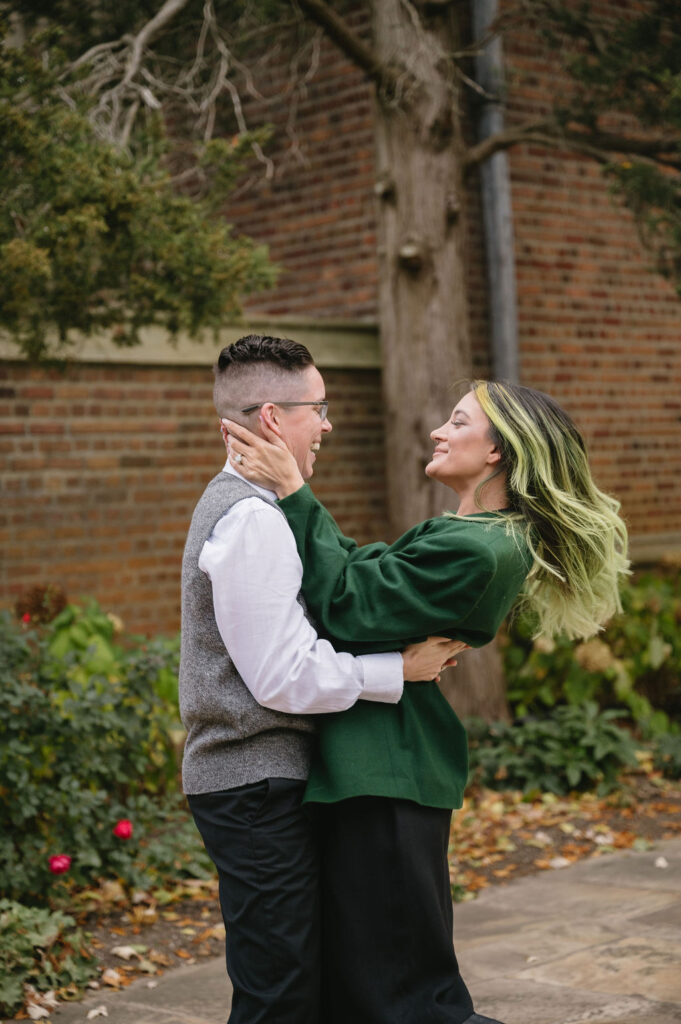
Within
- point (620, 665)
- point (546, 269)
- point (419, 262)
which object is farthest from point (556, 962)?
point (546, 269)

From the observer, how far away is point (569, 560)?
293cm

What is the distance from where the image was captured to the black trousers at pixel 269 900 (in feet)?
8.36

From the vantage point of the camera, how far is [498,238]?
327 inches

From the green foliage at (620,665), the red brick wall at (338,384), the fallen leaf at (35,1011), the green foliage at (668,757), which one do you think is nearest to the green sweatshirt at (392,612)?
the fallen leaf at (35,1011)

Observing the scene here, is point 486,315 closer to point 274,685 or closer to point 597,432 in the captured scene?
point 597,432

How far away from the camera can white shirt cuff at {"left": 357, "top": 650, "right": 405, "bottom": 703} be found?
2564mm

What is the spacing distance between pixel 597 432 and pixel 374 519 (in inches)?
77.8

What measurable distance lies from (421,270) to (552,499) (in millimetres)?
4312

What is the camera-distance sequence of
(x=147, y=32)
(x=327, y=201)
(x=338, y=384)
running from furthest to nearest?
(x=327, y=201) → (x=338, y=384) → (x=147, y=32)

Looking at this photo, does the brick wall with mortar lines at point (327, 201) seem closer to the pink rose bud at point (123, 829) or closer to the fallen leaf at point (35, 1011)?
the pink rose bud at point (123, 829)


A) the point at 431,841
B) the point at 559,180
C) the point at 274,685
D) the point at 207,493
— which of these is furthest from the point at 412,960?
the point at 559,180

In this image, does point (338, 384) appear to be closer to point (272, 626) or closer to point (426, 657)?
point (426, 657)

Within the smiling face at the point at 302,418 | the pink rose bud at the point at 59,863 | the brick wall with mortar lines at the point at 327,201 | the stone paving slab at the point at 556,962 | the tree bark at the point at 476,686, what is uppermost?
the brick wall with mortar lines at the point at 327,201

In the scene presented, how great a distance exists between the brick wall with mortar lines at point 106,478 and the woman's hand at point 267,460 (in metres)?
4.07
